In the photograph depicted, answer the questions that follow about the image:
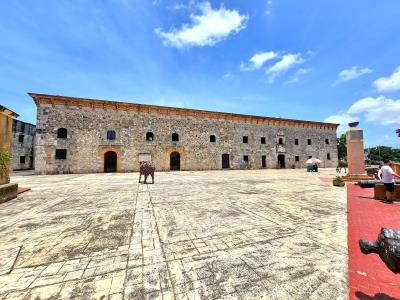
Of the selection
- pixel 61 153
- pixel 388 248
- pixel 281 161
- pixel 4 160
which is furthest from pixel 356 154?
pixel 61 153

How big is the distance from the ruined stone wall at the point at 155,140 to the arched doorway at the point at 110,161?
0.45 metres

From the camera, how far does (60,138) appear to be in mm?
16703

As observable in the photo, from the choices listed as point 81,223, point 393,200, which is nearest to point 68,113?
point 81,223

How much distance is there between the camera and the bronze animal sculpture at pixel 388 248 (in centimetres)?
135

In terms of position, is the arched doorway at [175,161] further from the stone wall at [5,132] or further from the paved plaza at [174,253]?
the paved plaza at [174,253]

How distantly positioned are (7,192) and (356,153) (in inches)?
602

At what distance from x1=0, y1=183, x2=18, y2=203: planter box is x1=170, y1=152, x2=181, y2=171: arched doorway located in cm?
1454

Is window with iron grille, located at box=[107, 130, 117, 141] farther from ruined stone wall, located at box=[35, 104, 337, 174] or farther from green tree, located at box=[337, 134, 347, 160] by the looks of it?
green tree, located at box=[337, 134, 347, 160]

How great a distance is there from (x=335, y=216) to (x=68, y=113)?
65.6 feet

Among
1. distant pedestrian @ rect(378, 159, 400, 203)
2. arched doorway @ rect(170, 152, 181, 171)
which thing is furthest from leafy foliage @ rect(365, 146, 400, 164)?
distant pedestrian @ rect(378, 159, 400, 203)

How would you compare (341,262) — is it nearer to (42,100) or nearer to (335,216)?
(335,216)

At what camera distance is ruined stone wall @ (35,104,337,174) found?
16.5 meters

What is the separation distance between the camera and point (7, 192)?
18.8ft

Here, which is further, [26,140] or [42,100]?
[26,140]
